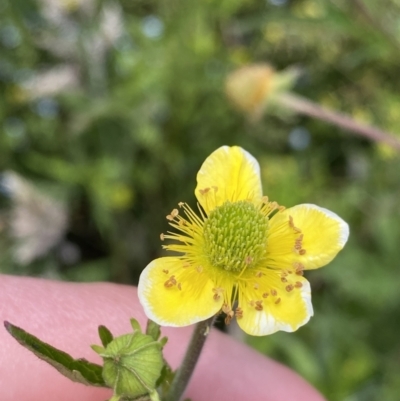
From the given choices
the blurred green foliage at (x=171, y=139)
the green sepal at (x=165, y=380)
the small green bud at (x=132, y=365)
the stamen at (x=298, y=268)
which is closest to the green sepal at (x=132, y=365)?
the small green bud at (x=132, y=365)

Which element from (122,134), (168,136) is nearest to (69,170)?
(122,134)

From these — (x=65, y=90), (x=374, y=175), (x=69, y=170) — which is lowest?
(x=374, y=175)

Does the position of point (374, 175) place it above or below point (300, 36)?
below

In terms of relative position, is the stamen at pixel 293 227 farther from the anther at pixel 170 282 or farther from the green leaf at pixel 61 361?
the green leaf at pixel 61 361

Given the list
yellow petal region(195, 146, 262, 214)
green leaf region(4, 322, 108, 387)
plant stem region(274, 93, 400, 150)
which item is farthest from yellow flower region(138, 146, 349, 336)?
plant stem region(274, 93, 400, 150)

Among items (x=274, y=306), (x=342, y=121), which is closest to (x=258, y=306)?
(x=274, y=306)

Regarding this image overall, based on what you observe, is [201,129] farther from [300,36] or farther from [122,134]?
[300,36]

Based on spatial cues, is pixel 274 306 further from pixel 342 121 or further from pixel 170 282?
pixel 342 121
